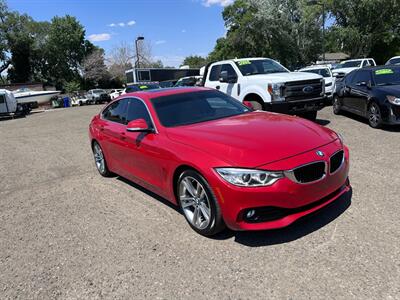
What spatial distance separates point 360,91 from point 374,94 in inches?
31.1

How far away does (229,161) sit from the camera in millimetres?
3473

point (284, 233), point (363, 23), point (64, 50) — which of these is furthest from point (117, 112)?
point (64, 50)

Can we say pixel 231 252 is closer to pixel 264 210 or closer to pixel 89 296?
pixel 264 210

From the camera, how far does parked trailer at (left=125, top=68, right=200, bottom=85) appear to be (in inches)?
1518

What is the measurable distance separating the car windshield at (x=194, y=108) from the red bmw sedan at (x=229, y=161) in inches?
0.5

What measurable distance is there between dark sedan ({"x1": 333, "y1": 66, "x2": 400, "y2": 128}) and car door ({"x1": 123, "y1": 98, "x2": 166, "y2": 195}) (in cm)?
607

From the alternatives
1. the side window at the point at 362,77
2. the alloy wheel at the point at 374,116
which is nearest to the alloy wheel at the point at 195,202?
the alloy wheel at the point at 374,116

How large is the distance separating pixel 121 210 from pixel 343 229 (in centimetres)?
284

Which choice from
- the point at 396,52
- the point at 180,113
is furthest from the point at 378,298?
the point at 396,52

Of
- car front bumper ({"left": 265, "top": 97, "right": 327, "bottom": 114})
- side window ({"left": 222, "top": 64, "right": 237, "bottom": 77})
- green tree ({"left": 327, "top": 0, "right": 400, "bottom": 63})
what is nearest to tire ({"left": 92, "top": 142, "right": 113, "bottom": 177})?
car front bumper ({"left": 265, "top": 97, "right": 327, "bottom": 114})

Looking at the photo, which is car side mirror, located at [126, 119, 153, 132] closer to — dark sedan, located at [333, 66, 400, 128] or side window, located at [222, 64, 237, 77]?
side window, located at [222, 64, 237, 77]

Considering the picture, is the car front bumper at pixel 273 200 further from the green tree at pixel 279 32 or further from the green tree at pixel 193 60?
the green tree at pixel 193 60

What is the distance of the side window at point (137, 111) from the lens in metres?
4.84

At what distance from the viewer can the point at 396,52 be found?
45.5 m
